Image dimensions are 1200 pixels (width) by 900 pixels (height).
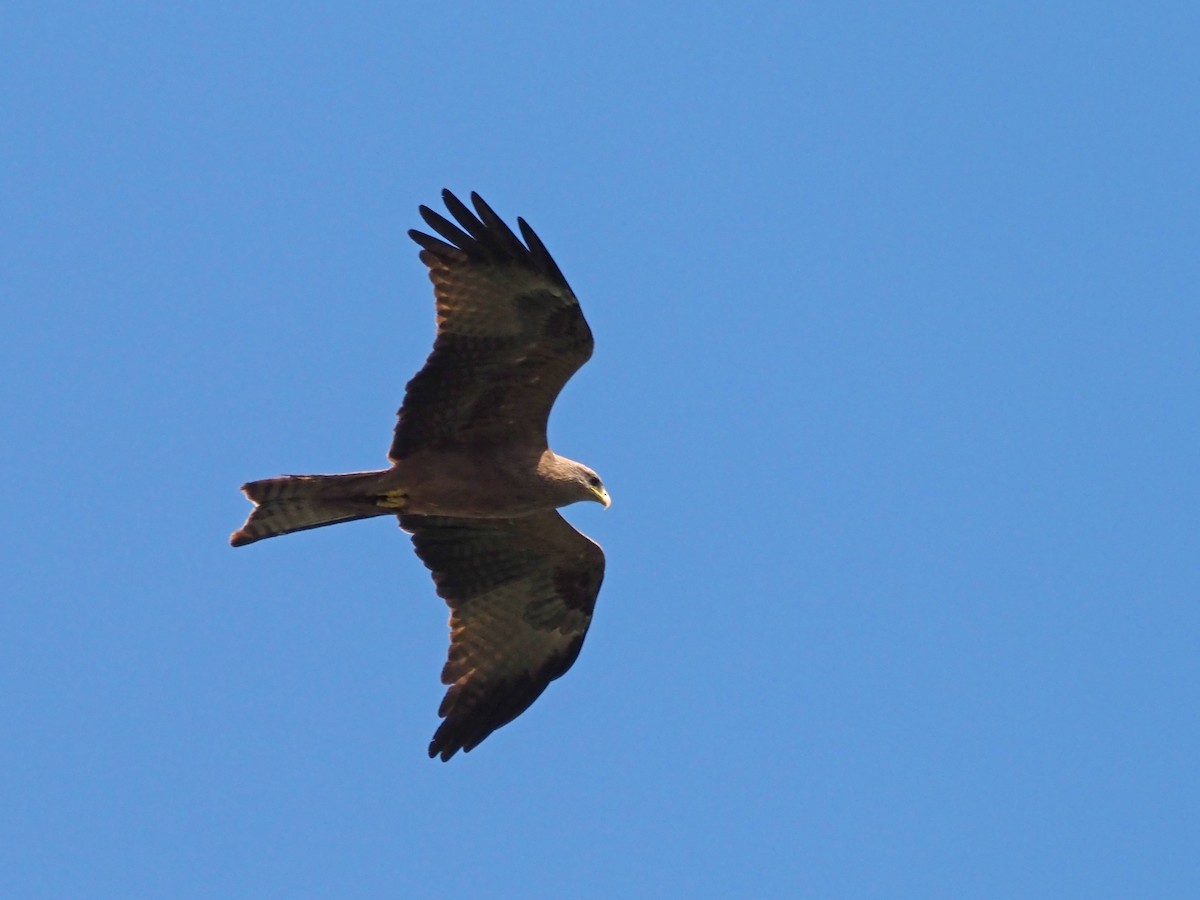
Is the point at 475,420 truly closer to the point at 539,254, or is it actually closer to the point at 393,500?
the point at 393,500

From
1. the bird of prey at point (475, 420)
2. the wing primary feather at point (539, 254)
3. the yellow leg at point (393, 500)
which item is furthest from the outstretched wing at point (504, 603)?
the wing primary feather at point (539, 254)

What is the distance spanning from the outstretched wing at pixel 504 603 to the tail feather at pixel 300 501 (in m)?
0.97

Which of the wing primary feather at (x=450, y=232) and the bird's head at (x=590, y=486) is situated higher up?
the wing primary feather at (x=450, y=232)

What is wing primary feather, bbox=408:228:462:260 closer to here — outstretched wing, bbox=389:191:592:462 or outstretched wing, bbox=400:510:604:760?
outstretched wing, bbox=389:191:592:462

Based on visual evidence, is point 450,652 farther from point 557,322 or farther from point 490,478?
point 557,322

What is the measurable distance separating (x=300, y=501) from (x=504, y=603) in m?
2.07

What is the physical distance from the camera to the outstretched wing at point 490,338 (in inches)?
504

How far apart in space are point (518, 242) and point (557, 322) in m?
0.61

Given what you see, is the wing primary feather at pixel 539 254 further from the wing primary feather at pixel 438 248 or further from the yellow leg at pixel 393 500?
the yellow leg at pixel 393 500

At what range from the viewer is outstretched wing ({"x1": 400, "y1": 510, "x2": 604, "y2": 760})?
14.0 m

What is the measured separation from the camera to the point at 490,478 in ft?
43.1

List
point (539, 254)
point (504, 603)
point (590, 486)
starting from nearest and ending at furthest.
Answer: point (539, 254), point (590, 486), point (504, 603)

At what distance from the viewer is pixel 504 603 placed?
1427 centimetres

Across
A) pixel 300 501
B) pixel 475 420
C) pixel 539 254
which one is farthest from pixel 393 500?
pixel 539 254
